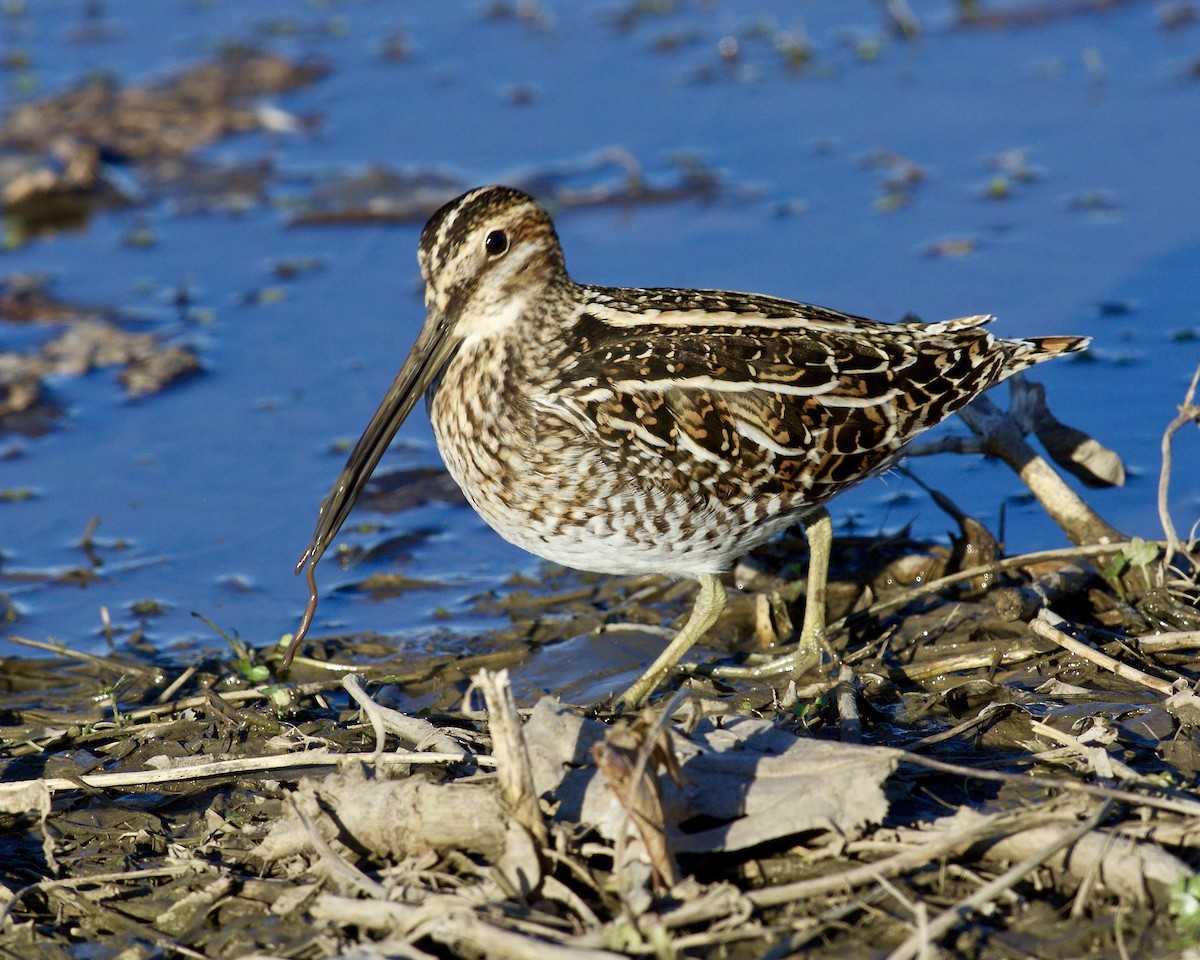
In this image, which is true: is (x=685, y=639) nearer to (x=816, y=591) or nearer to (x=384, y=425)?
(x=816, y=591)

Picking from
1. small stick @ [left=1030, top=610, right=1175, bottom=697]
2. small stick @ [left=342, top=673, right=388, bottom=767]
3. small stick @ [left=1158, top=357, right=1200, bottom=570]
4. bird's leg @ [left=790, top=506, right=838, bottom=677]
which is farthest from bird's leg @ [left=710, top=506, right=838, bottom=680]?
small stick @ [left=342, top=673, right=388, bottom=767]

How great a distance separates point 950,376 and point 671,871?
2.26 metres

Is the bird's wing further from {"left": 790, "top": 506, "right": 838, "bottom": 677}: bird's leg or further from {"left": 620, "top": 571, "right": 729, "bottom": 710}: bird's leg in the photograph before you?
Answer: {"left": 620, "top": 571, "right": 729, "bottom": 710}: bird's leg

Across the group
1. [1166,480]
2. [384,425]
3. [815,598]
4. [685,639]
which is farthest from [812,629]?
[384,425]

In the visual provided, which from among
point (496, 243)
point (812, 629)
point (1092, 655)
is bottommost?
point (812, 629)

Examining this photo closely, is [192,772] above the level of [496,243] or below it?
below

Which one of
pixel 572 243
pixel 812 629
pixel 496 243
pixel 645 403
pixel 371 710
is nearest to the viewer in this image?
pixel 371 710

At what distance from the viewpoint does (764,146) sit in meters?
9.62

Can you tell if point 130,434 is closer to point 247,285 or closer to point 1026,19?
point 247,285

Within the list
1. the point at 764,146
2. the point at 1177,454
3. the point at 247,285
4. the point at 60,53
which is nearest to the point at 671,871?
the point at 1177,454

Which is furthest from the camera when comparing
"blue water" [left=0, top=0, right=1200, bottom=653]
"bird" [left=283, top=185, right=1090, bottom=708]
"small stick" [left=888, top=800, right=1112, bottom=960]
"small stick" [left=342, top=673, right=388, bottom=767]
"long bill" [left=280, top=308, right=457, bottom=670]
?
"blue water" [left=0, top=0, right=1200, bottom=653]

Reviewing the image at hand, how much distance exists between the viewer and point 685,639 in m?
5.18

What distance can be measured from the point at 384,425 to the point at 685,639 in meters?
1.22

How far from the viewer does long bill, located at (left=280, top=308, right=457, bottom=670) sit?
499 cm
